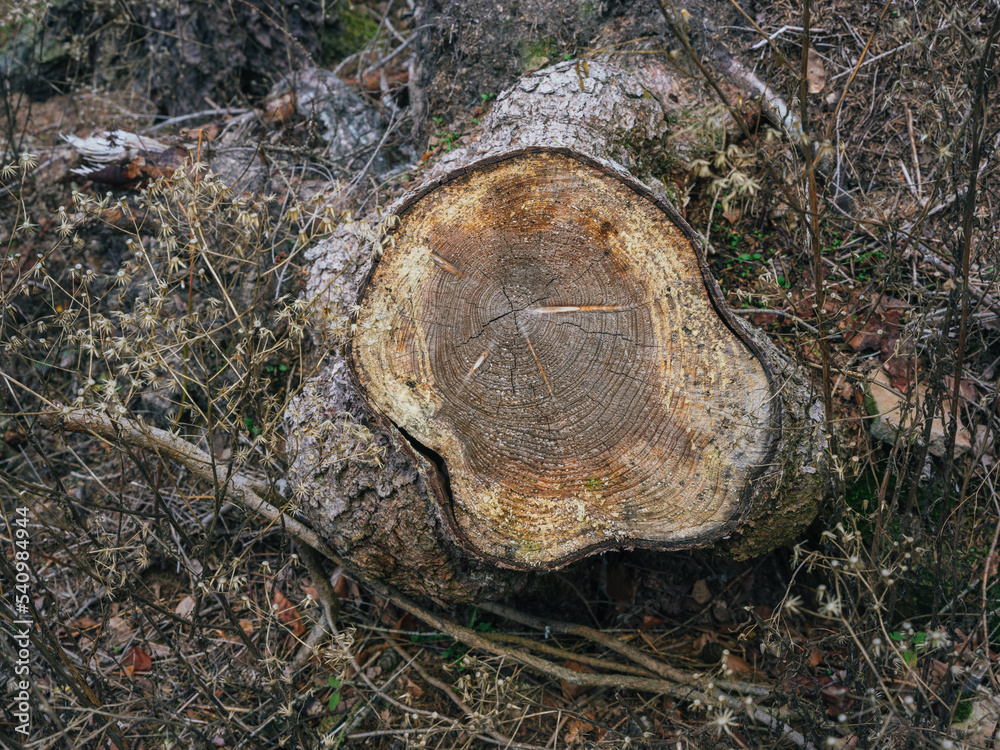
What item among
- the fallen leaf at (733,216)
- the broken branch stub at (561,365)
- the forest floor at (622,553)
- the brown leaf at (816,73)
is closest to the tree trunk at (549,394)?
the broken branch stub at (561,365)

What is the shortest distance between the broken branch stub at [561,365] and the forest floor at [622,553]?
0.28m

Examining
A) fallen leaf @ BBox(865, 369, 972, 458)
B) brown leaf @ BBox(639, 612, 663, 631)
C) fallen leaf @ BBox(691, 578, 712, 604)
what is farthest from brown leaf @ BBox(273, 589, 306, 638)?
fallen leaf @ BBox(865, 369, 972, 458)

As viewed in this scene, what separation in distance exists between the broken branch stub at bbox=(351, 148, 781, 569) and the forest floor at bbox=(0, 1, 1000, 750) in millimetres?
283

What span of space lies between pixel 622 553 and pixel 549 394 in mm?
1001

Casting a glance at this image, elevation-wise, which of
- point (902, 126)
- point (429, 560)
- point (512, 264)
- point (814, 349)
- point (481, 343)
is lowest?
point (429, 560)

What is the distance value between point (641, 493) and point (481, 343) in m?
0.71

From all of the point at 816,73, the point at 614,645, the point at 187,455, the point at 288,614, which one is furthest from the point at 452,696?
the point at 816,73

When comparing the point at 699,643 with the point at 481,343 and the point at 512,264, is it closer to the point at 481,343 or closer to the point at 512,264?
the point at 481,343

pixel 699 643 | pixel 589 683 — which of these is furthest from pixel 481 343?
pixel 699 643

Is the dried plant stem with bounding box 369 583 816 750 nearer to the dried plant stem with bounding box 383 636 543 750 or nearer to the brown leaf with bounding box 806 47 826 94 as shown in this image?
the dried plant stem with bounding box 383 636 543 750

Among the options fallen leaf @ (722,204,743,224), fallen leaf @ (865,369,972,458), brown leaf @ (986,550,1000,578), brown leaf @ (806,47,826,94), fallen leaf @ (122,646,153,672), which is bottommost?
fallen leaf @ (122,646,153,672)

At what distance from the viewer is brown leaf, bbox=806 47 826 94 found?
9.18ft

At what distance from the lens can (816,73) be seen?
9.23 ft

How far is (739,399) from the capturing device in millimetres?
1850
